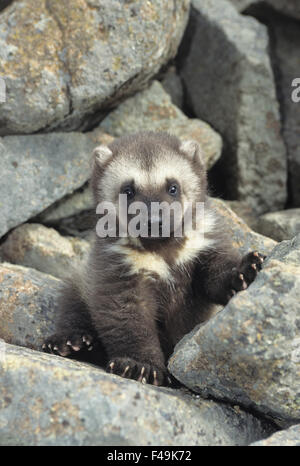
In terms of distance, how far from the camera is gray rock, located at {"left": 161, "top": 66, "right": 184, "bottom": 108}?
6.89 meters

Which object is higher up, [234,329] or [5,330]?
[234,329]

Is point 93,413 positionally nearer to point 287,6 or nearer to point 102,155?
point 102,155

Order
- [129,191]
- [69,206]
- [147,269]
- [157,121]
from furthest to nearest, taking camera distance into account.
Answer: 1. [157,121]
2. [69,206]
3. [129,191]
4. [147,269]

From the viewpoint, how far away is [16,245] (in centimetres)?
582

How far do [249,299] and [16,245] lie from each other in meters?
3.30

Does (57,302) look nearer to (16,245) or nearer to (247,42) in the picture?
(16,245)

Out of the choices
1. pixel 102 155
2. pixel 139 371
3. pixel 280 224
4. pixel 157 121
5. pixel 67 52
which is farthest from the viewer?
pixel 157 121

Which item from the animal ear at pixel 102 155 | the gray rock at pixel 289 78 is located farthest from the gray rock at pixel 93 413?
the gray rock at pixel 289 78

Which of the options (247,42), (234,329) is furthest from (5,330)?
(247,42)

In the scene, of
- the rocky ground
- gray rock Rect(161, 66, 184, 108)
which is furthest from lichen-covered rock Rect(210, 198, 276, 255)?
gray rock Rect(161, 66, 184, 108)

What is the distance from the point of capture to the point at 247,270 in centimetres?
367

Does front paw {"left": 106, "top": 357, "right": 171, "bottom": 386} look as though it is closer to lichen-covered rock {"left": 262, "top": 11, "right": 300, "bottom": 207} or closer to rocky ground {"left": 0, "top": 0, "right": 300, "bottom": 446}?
rocky ground {"left": 0, "top": 0, "right": 300, "bottom": 446}

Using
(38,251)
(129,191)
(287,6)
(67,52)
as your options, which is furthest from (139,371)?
(287,6)

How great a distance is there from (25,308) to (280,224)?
8.90ft
